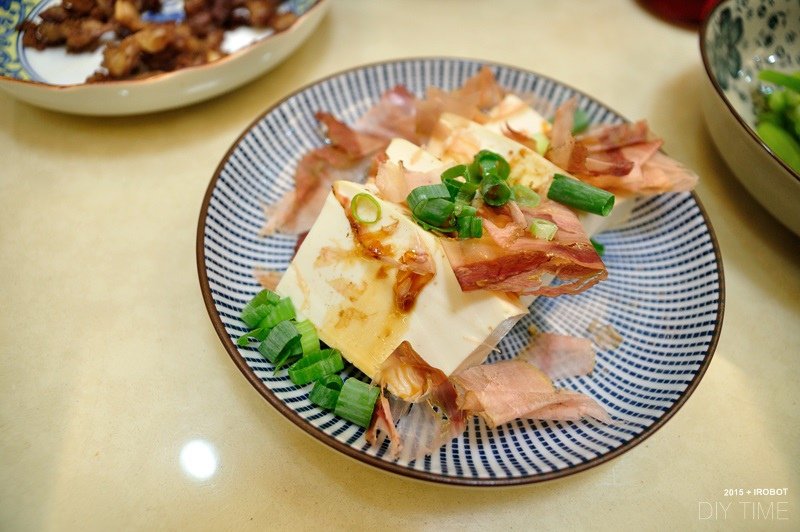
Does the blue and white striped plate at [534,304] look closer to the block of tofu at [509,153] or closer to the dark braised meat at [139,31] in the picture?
the block of tofu at [509,153]

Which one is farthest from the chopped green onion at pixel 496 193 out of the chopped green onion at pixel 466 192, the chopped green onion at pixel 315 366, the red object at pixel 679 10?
the red object at pixel 679 10

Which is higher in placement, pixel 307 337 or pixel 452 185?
pixel 452 185

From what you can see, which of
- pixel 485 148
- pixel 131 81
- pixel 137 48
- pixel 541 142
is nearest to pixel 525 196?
pixel 485 148

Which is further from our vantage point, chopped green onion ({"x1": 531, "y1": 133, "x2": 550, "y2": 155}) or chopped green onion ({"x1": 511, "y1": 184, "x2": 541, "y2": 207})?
chopped green onion ({"x1": 531, "y1": 133, "x2": 550, "y2": 155})

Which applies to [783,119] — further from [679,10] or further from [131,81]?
[131,81]

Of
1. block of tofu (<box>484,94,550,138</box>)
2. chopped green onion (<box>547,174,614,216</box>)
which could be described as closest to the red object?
block of tofu (<box>484,94,550,138</box>)

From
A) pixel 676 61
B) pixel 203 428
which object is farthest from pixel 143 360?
pixel 676 61

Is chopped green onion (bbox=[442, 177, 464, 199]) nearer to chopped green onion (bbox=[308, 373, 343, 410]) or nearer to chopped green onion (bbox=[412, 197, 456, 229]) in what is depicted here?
chopped green onion (bbox=[412, 197, 456, 229])

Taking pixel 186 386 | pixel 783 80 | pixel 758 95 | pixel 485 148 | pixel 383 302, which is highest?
pixel 783 80
